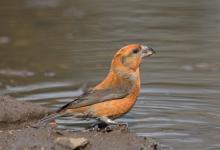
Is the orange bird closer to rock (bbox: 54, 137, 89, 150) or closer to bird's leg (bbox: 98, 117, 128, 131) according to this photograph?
A: bird's leg (bbox: 98, 117, 128, 131)

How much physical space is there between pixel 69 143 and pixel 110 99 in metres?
1.19

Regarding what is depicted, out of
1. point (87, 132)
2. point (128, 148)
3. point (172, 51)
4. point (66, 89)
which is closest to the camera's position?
point (128, 148)

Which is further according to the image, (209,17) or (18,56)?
(209,17)

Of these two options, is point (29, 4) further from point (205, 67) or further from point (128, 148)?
point (128, 148)

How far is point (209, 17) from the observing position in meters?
16.4

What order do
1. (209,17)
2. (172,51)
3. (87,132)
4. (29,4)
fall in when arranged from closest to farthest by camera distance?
(87,132) < (172,51) < (209,17) < (29,4)

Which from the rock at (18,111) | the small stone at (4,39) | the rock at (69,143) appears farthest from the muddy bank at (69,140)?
the small stone at (4,39)

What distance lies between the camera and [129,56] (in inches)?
366

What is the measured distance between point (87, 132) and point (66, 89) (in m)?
2.91

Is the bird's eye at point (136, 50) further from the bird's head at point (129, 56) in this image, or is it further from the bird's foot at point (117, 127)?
the bird's foot at point (117, 127)

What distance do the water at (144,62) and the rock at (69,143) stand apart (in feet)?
3.60

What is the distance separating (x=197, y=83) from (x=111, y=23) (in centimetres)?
536

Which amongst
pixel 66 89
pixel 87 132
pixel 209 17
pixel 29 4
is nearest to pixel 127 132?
pixel 87 132

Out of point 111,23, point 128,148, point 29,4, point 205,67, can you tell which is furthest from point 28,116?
point 29,4
